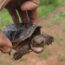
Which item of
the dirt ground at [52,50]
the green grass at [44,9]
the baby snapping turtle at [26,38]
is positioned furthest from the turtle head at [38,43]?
the green grass at [44,9]

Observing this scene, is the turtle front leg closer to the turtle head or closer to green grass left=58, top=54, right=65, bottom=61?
the turtle head

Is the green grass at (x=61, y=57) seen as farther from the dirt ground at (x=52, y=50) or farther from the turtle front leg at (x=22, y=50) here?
the turtle front leg at (x=22, y=50)

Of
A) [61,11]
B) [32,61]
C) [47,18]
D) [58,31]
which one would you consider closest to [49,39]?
[32,61]

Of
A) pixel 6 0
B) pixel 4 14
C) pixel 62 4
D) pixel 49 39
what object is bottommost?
pixel 62 4

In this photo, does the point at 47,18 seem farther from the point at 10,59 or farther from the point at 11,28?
the point at 11,28

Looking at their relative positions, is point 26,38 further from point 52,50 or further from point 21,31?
point 52,50

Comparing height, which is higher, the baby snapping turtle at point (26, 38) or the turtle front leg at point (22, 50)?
the baby snapping turtle at point (26, 38)

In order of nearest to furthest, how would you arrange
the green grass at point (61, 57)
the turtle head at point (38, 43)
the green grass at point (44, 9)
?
1. the turtle head at point (38, 43)
2. the green grass at point (61, 57)
3. the green grass at point (44, 9)
